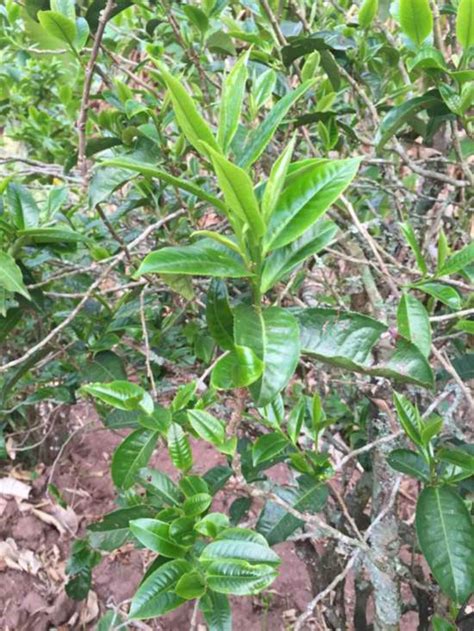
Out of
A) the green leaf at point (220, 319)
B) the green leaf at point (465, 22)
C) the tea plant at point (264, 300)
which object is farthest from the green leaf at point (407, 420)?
the green leaf at point (465, 22)

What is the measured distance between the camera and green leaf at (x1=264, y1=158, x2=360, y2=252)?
65 centimetres

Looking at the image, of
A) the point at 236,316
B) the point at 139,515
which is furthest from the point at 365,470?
the point at 236,316

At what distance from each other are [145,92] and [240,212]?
0.88 metres

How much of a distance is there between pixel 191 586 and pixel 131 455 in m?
0.19

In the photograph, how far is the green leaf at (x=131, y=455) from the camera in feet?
2.74

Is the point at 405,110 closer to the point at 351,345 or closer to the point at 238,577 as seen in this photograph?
the point at 351,345

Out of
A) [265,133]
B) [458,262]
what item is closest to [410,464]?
[458,262]

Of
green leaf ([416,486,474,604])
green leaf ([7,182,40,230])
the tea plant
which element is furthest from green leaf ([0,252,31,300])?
green leaf ([416,486,474,604])

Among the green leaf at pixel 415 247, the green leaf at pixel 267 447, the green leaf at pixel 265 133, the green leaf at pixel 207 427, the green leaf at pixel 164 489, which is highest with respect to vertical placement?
the green leaf at pixel 265 133

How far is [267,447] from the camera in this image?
2.84 feet

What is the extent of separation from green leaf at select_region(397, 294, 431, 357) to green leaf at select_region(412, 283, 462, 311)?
0.03 m

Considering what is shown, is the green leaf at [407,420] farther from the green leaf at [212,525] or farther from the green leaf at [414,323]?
the green leaf at [212,525]

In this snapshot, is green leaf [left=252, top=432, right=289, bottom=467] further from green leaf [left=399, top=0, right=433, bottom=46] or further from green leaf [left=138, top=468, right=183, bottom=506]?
green leaf [left=399, top=0, right=433, bottom=46]

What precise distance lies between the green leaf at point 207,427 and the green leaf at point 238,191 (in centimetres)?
23
